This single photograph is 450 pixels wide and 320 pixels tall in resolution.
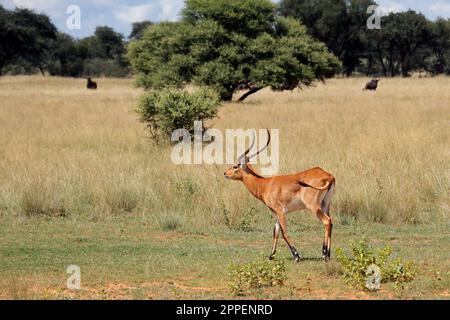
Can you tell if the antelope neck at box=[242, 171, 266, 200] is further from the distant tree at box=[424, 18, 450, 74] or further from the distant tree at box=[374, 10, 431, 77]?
the distant tree at box=[424, 18, 450, 74]

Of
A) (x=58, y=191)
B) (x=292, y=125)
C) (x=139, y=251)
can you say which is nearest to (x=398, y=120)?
(x=292, y=125)

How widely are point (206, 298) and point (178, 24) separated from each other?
97.1 ft

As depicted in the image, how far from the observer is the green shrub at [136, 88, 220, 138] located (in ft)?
64.7

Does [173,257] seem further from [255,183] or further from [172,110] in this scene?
[172,110]

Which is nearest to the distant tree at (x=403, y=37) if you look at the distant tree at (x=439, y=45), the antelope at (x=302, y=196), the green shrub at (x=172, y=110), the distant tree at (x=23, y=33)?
the distant tree at (x=439, y=45)

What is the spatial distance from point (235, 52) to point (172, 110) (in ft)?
42.6

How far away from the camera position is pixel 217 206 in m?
12.1

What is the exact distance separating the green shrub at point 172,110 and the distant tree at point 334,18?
46306mm

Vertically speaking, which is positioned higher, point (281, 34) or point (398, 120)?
point (281, 34)

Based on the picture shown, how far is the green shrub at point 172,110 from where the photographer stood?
64.7 ft

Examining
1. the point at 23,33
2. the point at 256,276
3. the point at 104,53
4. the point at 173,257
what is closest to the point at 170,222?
the point at 173,257

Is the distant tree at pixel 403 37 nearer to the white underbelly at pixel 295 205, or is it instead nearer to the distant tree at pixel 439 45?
the distant tree at pixel 439 45

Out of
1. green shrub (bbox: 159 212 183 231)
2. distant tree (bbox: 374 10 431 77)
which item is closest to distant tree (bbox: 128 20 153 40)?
distant tree (bbox: 374 10 431 77)
